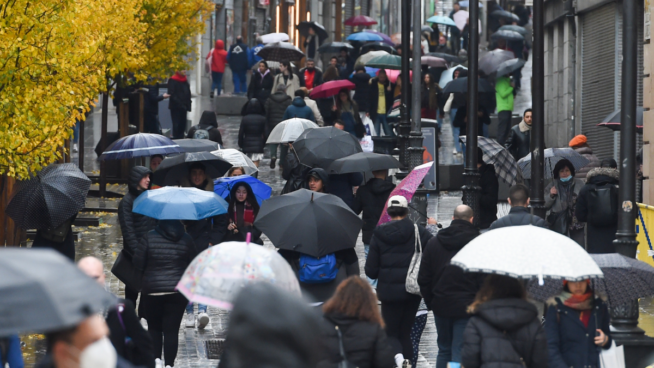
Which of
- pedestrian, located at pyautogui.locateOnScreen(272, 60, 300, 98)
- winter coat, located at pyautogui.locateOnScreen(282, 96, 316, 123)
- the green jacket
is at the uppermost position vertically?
pedestrian, located at pyautogui.locateOnScreen(272, 60, 300, 98)

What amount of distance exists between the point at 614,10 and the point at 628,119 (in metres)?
13.2

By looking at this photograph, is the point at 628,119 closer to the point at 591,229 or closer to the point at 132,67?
the point at 591,229

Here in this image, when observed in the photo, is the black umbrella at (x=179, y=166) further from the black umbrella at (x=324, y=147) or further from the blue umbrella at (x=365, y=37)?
the blue umbrella at (x=365, y=37)

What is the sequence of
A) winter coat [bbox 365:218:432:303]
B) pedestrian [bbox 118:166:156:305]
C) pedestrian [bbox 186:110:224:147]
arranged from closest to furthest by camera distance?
winter coat [bbox 365:218:432:303], pedestrian [bbox 118:166:156:305], pedestrian [bbox 186:110:224:147]

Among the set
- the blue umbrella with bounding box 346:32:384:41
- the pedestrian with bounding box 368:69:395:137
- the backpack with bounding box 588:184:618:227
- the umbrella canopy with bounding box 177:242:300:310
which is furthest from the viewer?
the blue umbrella with bounding box 346:32:384:41

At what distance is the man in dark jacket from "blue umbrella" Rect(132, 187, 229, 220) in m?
2.45

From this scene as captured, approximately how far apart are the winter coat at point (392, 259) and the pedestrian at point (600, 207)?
3.64 metres

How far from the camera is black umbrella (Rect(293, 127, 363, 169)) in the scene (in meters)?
15.6

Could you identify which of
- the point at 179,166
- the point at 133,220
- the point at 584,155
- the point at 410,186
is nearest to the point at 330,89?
the point at 584,155

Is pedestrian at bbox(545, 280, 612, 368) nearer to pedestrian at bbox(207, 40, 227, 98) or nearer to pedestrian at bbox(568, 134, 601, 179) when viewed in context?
pedestrian at bbox(568, 134, 601, 179)

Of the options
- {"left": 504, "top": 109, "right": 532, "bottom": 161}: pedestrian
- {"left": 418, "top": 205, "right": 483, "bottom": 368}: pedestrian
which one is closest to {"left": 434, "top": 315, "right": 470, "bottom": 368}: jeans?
{"left": 418, "top": 205, "right": 483, "bottom": 368}: pedestrian

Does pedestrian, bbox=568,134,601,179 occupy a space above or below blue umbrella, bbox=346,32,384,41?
below

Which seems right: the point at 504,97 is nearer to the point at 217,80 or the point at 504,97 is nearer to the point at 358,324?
the point at 217,80

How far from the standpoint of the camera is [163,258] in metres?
9.77
